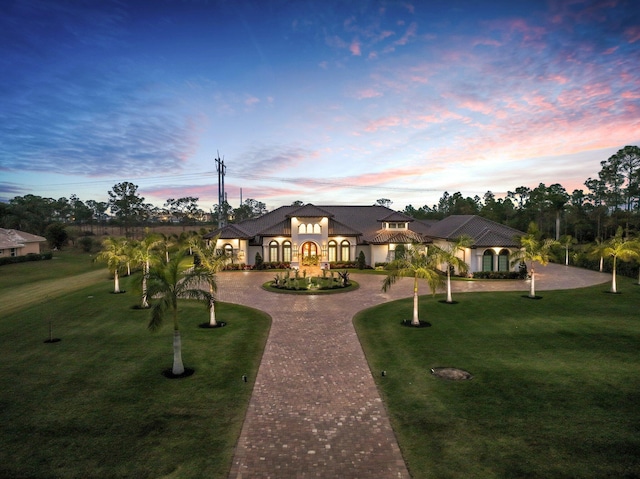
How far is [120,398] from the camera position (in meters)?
11.9

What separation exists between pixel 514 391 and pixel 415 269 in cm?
923

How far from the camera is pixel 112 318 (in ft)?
72.4

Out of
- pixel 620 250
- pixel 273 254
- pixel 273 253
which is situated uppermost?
pixel 620 250

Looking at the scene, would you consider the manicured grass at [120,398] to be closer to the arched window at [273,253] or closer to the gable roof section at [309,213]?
the arched window at [273,253]

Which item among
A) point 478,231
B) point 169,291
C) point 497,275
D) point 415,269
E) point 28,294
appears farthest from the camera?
point 478,231

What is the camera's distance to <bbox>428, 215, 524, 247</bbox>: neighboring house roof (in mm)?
38656

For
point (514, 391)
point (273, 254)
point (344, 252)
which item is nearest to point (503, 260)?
point (344, 252)

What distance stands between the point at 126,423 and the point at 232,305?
15355 mm

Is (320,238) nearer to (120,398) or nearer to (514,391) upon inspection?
(514,391)

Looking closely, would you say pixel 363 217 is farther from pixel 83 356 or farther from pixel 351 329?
pixel 83 356

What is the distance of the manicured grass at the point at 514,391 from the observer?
8.73 metres

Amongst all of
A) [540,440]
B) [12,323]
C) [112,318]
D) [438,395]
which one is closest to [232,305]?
[112,318]

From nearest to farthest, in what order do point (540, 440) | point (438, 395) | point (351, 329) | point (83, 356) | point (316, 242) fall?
point (540, 440)
point (438, 395)
point (83, 356)
point (351, 329)
point (316, 242)

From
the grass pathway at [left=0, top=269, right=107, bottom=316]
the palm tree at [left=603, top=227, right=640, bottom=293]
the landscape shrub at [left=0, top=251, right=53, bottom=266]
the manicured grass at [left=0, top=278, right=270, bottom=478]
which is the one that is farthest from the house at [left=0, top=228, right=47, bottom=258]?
the palm tree at [left=603, top=227, right=640, bottom=293]
